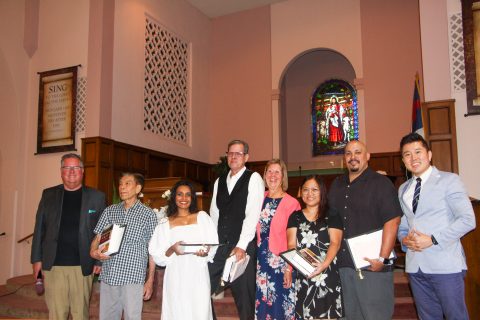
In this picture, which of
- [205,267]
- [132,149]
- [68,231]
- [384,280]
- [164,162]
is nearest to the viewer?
[384,280]

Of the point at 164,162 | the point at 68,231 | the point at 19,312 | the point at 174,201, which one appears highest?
the point at 164,162

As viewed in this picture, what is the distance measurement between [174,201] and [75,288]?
92cm

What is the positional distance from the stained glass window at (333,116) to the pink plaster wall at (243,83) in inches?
85.9

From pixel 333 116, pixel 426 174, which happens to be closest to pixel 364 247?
pixel 426 174

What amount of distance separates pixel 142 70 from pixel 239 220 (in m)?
5.42

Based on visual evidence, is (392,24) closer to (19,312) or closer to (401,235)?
(401,235)

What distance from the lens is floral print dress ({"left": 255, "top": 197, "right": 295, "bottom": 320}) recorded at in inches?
113

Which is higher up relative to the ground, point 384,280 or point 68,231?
point 68,231

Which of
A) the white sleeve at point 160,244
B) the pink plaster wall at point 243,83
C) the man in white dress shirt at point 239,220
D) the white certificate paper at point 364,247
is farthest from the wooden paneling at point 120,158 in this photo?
the white certificate paper at point 364,247

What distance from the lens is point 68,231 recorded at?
321 centimetres

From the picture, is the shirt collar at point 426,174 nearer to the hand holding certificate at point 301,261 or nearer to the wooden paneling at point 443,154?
the hand holding certificate at point 301,261

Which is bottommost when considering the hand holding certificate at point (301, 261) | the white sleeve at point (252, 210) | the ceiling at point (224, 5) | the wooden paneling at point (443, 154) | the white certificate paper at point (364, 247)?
the hand holding certificate at point (301, 261)

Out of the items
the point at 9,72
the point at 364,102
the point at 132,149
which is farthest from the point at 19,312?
the point at 364,102

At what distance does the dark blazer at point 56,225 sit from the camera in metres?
3.16
